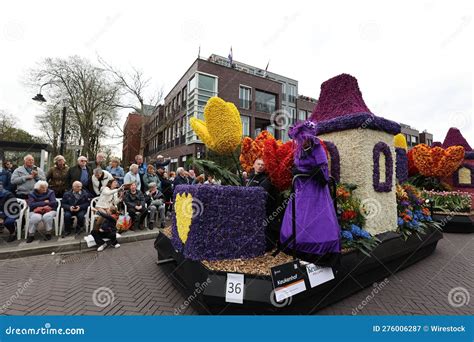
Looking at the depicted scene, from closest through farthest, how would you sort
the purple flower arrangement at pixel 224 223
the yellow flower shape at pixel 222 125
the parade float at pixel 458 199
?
the purple flower arrangement at pixel 224 223 < the yellow flower shape at pixel 222 125 < the parade float at pixel 458 199

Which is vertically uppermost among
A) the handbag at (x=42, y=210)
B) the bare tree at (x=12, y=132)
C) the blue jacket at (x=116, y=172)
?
the bare tree at (x=12, y=132)

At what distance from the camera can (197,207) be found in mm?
2824

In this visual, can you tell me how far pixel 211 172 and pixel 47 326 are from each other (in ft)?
9.17

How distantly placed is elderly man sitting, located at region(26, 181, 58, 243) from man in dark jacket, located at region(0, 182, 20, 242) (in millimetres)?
264

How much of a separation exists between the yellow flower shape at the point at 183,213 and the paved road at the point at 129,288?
868mm

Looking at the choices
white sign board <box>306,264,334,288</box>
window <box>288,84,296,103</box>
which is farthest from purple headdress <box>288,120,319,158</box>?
window <box>288,84,296,103</box>

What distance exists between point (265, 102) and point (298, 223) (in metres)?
21.8

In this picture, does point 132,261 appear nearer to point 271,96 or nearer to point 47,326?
point 47,326

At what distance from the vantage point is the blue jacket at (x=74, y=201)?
5398 mm

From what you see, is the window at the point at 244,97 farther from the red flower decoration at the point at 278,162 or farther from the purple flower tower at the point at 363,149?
the red flower decoration at the point at 278,162

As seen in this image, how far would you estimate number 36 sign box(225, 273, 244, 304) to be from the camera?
7.84 feet

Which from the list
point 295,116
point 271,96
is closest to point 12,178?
point 271,96

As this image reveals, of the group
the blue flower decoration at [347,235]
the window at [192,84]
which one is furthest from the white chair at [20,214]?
the window at [192,84]

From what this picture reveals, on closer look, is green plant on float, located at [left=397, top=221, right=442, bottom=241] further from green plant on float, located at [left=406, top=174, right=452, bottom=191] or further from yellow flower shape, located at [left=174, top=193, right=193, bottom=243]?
green plant on float, located at [left=406, top=174, right=452, bottom=191]
